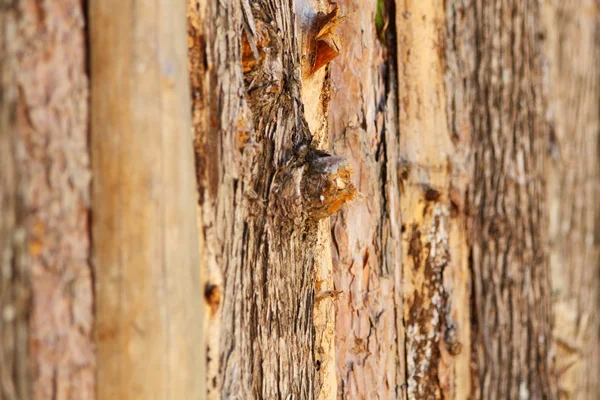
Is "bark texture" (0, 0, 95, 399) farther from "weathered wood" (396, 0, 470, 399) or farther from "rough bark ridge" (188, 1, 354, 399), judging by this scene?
"weathered wood" (396, 0, 470, 399)

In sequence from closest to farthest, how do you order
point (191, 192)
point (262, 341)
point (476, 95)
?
point (191, 192)
point (262, 341)
point (476, 95)

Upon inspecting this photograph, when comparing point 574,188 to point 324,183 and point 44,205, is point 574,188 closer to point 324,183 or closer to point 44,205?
point 324,183

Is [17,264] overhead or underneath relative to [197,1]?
underneath

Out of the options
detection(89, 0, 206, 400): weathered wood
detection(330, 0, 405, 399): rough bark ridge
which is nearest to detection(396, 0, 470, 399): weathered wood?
detection(330, 0, 405, 399): rough bark ridge

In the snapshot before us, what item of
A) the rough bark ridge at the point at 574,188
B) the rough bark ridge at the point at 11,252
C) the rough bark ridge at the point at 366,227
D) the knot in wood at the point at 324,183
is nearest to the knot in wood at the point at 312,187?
the knot in wood at the point at 324,183

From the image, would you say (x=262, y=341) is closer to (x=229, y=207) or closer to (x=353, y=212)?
(x=229, y=207)

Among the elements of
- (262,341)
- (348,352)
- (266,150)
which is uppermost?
(266,150)

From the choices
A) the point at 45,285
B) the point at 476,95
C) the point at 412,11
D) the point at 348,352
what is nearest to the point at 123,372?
the point at 45,285
